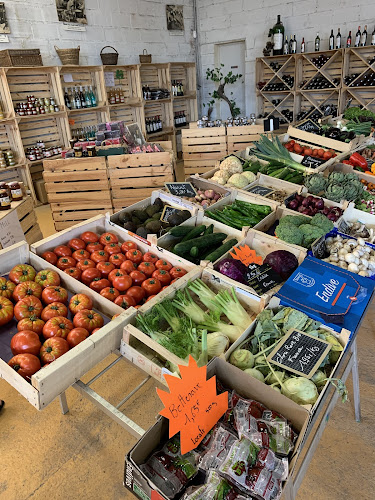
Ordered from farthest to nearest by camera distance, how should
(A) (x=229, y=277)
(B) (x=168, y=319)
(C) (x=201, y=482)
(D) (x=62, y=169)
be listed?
(D) (x=62, y=169)
(A) (x=229, y=277)
(B) (x=168, y=319)
(C) (x=201, y=482)

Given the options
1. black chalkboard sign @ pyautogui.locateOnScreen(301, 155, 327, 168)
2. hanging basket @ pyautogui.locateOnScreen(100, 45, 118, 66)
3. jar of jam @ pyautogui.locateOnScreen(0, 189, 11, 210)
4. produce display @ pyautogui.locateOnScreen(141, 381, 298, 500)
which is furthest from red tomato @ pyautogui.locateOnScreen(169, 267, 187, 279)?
hanging basket @ pyautogui.locateOnScreen(100, 45, 118, 66)

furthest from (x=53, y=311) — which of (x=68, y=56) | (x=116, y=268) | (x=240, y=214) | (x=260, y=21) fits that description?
(x=260, y=21)

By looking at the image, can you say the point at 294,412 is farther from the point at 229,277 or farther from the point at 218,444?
the point at 229,277

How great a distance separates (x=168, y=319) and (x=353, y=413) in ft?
4.63

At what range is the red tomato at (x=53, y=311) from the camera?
1694 mm

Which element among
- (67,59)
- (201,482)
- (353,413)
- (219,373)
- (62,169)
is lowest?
(353,413)

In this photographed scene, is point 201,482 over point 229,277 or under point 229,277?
under

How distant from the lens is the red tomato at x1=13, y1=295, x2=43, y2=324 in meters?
1.70

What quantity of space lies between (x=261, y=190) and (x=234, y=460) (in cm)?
240

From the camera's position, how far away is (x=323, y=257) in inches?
87.4

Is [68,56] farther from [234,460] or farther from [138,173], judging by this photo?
[234,460]

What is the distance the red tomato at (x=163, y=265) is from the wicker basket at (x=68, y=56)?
5.14 metres

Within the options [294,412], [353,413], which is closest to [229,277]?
[294,412]

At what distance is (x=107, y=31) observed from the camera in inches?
268
